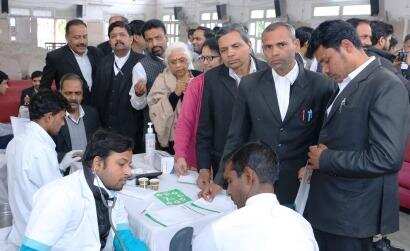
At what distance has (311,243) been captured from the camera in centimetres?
118

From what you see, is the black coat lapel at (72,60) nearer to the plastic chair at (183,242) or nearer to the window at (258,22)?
the plastic chair at (183,242)

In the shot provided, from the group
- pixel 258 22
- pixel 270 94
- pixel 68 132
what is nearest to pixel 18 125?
pixel 68 132

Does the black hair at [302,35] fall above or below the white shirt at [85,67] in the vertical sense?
above

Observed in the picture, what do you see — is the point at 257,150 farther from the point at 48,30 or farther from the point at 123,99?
the point at 48,30

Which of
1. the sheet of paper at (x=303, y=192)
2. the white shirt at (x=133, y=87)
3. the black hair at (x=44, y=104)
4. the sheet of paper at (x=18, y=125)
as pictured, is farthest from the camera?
the white shirt at (x=133, y=87)

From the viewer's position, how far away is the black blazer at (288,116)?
2002 mm

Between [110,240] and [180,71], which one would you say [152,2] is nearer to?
[180,71]

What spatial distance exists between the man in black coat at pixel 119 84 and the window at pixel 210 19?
11.2m

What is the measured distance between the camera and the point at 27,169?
6.82 feet

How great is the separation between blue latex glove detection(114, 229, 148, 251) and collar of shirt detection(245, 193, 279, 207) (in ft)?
2.32

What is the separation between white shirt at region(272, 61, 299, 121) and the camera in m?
2.03

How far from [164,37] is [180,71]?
84cm

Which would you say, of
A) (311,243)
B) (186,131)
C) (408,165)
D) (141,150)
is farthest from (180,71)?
(408,165)

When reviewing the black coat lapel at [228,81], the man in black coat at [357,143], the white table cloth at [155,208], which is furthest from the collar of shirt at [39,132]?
the man in black coat at [357,143]
